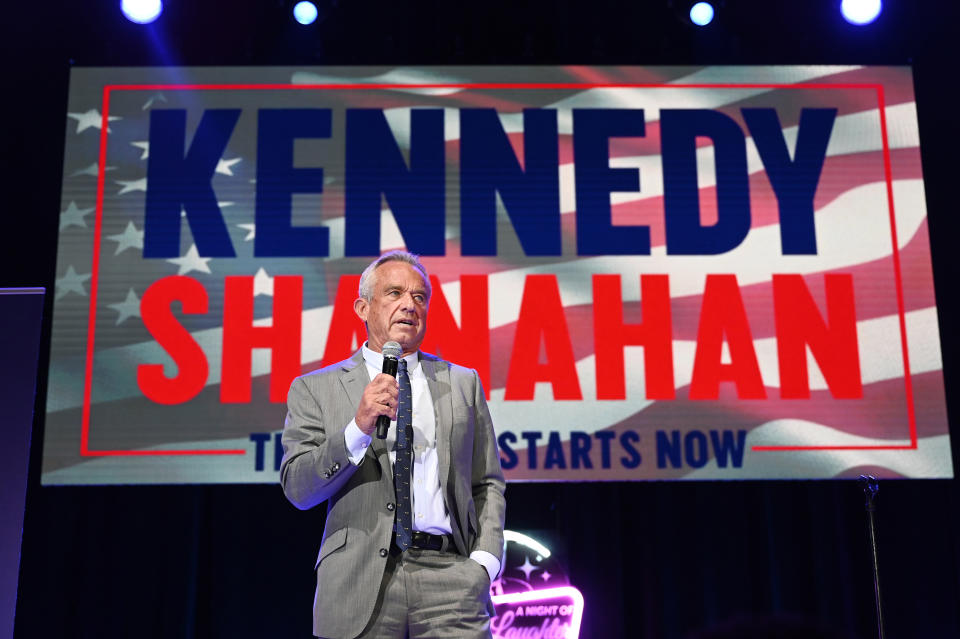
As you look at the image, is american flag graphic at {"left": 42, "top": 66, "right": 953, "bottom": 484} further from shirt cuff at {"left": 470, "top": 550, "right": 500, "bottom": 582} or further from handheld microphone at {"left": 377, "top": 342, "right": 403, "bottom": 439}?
handheld microphone at {"left": 377, "top": 342, "right": 403, "bottom": 439}

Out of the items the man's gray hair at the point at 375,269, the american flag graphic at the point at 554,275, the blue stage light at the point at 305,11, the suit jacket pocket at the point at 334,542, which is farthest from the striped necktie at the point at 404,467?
the blue stage light at the point at 305,11

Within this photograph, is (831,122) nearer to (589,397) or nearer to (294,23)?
(589,397)

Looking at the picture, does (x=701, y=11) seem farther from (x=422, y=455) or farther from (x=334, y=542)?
(x=334, y=542)

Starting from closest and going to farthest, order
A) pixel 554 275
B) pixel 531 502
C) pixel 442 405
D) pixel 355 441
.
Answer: pixel 355 441 → pixel 442 405 → pixel 554 275 → pixel 531 502

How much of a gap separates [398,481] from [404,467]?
0.04 m

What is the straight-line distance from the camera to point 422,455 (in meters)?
2.41

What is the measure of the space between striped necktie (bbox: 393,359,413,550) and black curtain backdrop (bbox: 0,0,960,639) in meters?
1.98

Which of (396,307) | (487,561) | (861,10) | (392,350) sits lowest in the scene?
(487,561)

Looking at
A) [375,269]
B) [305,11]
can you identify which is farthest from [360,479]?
[305,11]

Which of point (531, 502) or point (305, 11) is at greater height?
point (305, 11)

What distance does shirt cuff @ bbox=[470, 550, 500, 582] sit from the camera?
7.77ft

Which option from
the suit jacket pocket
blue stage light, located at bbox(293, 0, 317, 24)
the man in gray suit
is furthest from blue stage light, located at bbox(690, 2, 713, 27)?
the suit jacket pocket

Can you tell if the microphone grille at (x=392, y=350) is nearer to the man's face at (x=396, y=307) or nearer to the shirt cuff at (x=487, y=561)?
the man's face at (x=396, y=307)

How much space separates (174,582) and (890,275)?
322 centimetres
